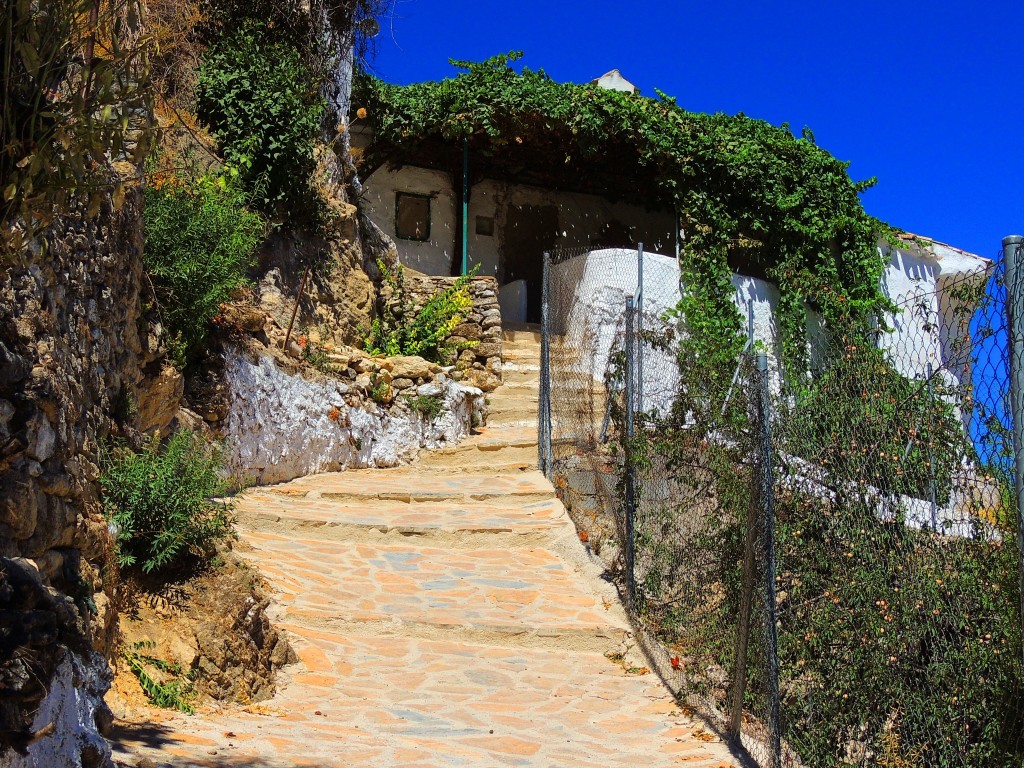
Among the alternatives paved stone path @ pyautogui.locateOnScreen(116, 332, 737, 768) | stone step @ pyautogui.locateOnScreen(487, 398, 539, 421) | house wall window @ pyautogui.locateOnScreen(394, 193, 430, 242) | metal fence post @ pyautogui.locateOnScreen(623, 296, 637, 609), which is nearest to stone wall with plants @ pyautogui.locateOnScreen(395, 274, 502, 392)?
stone step @ pyautogui.locateOnScreen(487, 398, 539, 421)

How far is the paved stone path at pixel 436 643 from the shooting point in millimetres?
4793

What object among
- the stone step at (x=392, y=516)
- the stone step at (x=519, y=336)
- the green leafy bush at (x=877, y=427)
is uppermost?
the stone step at (x=519, y=336)

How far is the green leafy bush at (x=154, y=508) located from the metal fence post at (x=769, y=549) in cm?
306

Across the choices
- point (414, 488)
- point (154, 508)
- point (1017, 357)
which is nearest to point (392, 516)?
point (414, 488)

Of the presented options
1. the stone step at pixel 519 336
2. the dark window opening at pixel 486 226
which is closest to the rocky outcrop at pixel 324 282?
the stone step at pixel 519 336

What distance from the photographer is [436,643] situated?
6.57 metres

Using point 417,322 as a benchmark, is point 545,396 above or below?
below

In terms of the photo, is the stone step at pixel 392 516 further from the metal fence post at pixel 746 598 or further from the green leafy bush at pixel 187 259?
the metal fence post at pixel 746 598

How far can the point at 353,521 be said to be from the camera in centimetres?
855

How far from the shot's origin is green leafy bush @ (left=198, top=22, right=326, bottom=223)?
1193 cm

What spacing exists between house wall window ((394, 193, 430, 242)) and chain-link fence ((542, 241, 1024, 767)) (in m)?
10.2

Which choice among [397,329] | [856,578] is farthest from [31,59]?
[397,329]

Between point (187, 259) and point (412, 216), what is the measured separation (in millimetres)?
8310

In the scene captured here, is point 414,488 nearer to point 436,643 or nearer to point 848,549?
point 436,643
